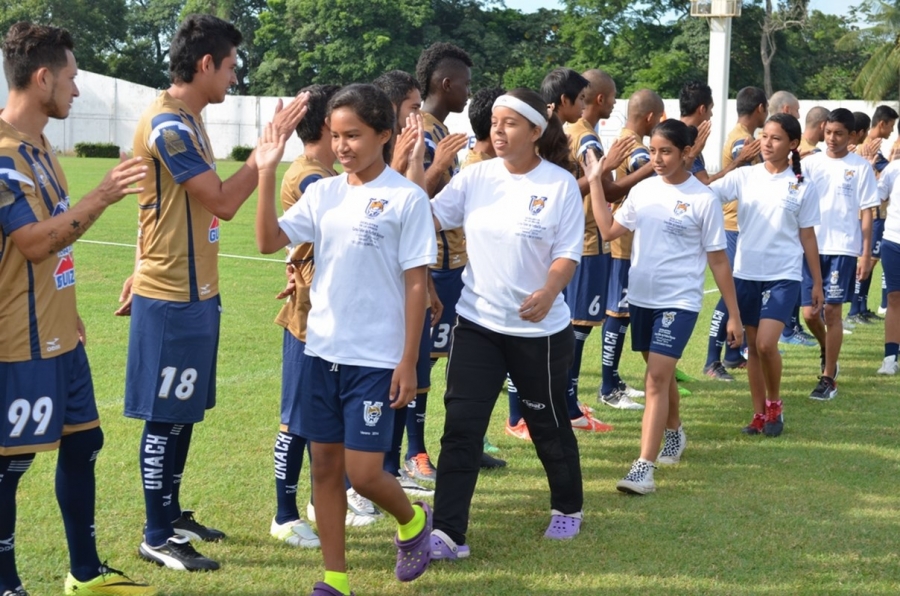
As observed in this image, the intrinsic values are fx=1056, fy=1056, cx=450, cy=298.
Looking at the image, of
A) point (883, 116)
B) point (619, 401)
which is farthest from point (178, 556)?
point (883, 116)

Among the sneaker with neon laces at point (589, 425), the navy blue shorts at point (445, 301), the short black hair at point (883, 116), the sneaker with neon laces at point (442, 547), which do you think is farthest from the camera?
the short black hair at point (883, 116)

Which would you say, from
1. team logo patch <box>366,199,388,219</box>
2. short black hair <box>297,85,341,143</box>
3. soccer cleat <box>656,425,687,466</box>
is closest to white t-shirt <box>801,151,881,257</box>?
soccer cleat <box>656,425,687,466</box>

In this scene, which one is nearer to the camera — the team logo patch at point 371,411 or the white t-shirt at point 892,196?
the team logo patch at point 371,411

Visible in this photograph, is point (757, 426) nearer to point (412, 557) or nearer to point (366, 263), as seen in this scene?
point (412, 557)

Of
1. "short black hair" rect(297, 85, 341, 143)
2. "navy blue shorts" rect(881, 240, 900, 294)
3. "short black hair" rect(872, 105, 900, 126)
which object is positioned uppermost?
"short black hair" rect(872, 105, 900, 126)

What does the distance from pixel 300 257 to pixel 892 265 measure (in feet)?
21.8

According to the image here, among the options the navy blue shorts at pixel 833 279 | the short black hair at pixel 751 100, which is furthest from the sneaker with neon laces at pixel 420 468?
the short black hair at pixel 751 100

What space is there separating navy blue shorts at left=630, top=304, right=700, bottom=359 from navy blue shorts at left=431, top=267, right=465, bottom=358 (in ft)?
3.64

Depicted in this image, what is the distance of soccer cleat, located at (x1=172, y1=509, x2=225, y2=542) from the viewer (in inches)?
202

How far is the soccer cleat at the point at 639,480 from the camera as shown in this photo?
6.04 metres

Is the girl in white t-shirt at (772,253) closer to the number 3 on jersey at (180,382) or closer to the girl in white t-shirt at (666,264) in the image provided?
the girl in white t-shirt at (666,264)

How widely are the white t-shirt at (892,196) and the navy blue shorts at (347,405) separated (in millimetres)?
7042

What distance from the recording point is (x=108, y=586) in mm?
4398

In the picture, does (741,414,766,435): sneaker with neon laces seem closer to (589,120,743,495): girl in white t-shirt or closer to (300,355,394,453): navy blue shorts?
(589,120,743,495): girl in white t-shirt
